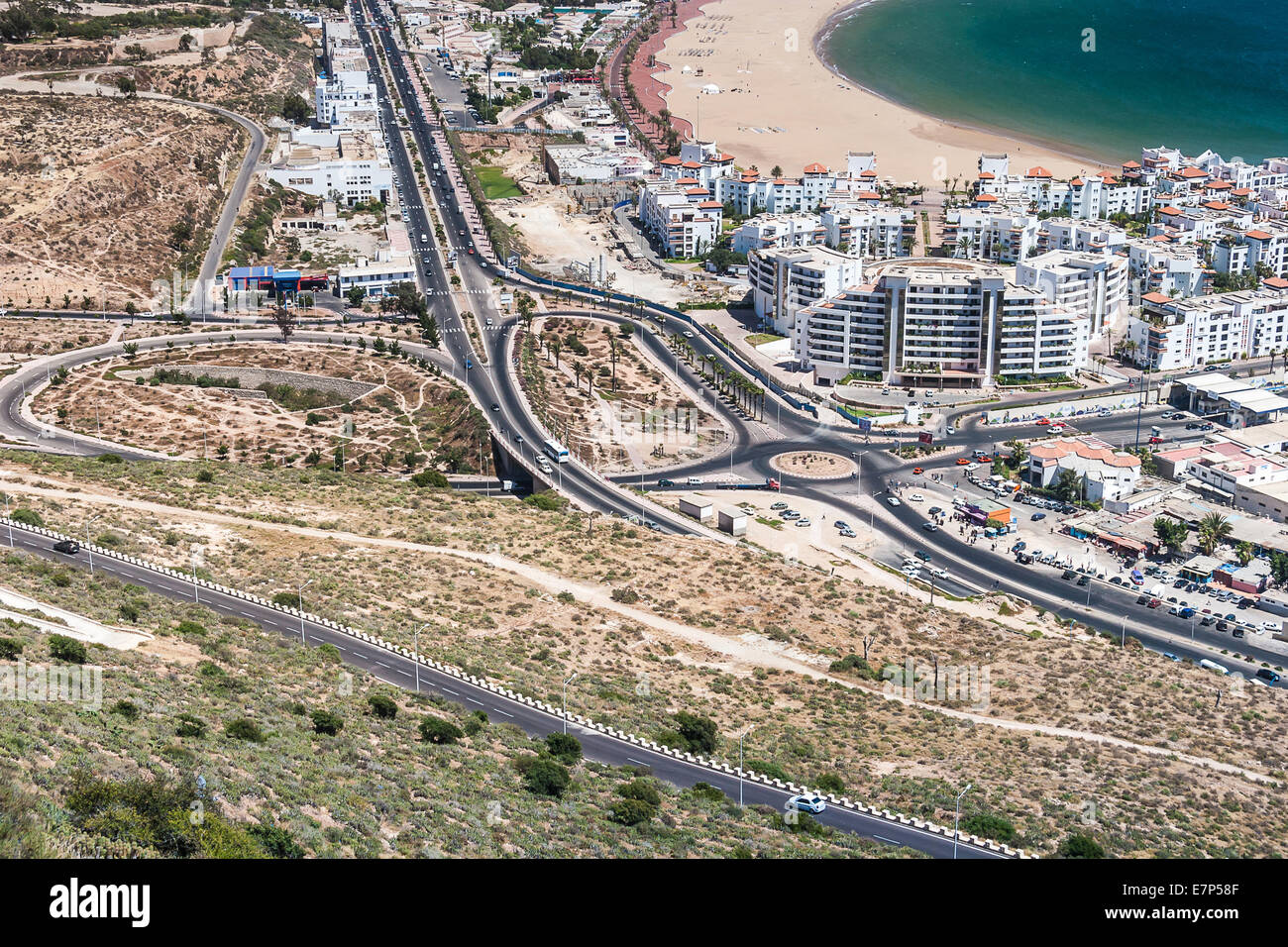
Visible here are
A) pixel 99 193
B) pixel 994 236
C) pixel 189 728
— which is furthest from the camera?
pixel 994 236

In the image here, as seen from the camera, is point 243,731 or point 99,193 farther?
point 99,193

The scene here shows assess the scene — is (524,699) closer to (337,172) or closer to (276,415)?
(276,415)

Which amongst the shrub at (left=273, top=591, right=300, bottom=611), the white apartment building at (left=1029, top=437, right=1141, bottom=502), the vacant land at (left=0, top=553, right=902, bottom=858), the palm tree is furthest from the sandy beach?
the vacant land at (left=0, top=553, right=902, bottom=858)

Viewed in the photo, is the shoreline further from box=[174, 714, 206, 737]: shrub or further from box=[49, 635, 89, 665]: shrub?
box=[174, 714, 206, 737]: shrub

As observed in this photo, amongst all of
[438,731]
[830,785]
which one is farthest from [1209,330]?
[438,731]

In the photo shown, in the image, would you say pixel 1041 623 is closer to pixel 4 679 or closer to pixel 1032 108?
pixel 4 679

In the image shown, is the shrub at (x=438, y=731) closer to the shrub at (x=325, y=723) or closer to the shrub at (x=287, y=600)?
the shrub at (x=325, y=723)
